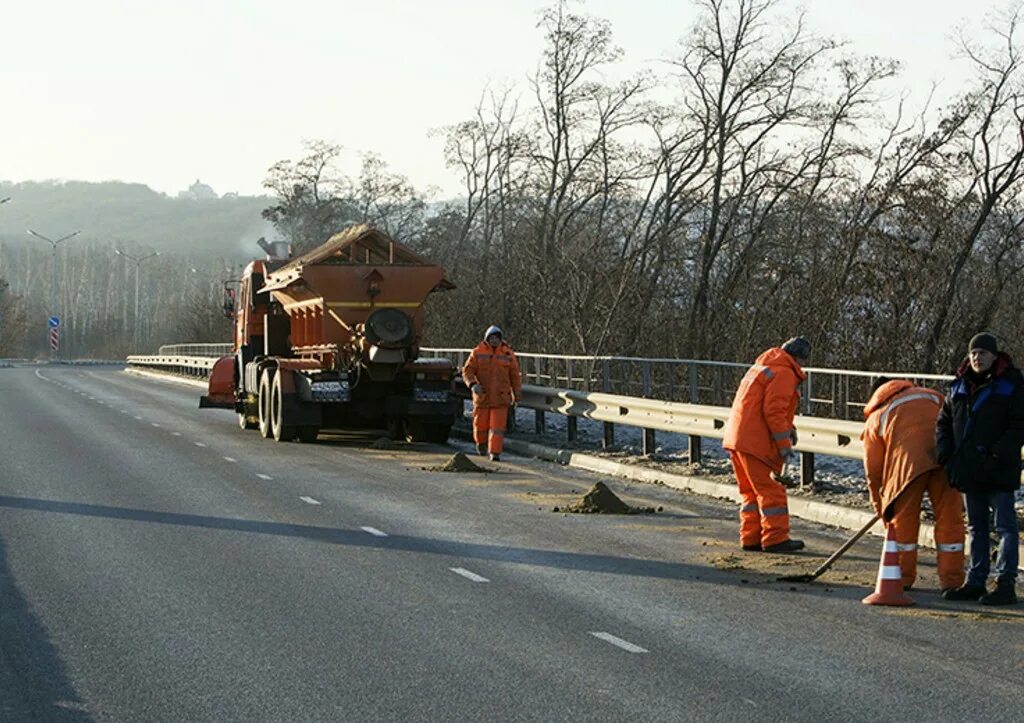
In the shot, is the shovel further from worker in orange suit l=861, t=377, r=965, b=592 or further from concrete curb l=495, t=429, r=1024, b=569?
concrete curb l=495, t=429, r=1024, b=569

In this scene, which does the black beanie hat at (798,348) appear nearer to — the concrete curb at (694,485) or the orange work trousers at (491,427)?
the concrete curb at (694,485)

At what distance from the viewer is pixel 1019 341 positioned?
3534 centimetres

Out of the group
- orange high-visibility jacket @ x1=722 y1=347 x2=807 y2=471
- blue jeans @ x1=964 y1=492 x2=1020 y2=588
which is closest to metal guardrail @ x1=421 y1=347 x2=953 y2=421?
orange high-visibility jacket @ x1=722 y1=347 x2=807 y2=471

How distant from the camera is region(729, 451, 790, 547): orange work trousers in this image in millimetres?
11531

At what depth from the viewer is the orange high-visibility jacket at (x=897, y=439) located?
32.2ft

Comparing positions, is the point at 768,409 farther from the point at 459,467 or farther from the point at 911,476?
the point at 459,467

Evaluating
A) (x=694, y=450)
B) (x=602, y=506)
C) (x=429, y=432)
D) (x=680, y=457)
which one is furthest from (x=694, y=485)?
(x=429, y=432)

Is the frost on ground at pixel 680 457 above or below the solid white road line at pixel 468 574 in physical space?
above

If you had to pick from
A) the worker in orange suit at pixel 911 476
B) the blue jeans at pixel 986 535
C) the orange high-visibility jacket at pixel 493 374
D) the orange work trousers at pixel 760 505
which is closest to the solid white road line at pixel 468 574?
the orange work trousers at pixel 760 505

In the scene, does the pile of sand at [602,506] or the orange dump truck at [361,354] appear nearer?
the pile of sand at [602,506]

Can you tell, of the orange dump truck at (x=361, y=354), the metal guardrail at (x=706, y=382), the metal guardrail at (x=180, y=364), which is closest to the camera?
the metal guardrail at (x=706, y=382)

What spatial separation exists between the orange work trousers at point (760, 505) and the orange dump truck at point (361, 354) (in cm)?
1079

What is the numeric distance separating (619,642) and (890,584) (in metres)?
2.12

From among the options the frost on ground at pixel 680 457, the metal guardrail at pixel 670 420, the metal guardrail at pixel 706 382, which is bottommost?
the frost on ground at pixel 680 457
